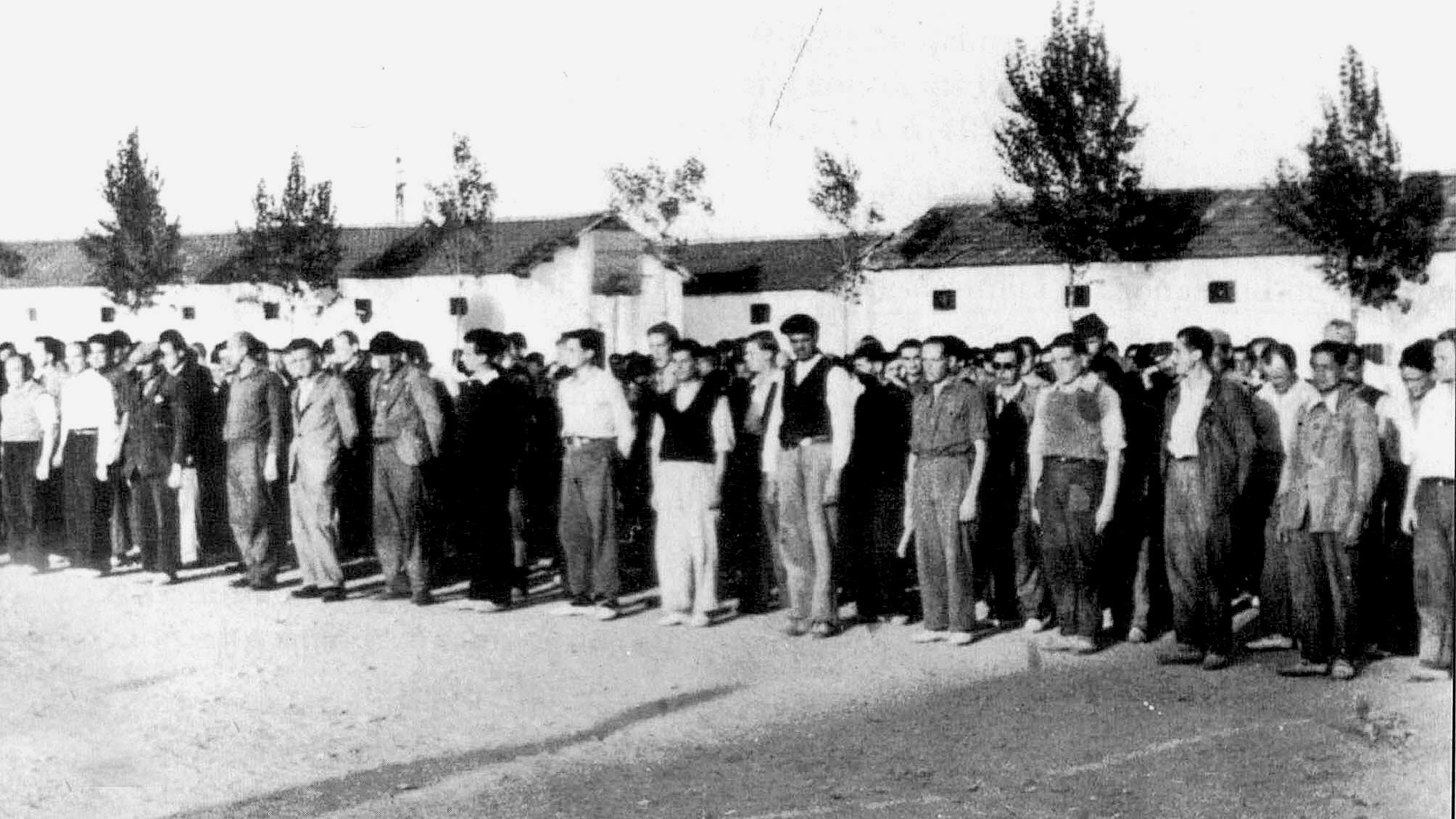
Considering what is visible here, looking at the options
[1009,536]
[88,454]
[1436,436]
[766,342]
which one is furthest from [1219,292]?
[1436,436]

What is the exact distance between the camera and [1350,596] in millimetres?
6902

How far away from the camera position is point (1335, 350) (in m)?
6.93

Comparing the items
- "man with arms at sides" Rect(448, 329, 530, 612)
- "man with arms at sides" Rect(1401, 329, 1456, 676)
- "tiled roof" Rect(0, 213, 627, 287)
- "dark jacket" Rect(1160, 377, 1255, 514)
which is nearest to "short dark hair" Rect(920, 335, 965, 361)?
"dark jacket" Rect(1160, 377, 1255, 514)

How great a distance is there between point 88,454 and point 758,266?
4198 centimetres

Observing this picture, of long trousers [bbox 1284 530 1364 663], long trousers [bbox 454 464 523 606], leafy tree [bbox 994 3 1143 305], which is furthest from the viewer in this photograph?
leafy tree [bbox 994 3 1143 305]

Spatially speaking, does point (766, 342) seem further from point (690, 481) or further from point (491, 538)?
point (491, 538)

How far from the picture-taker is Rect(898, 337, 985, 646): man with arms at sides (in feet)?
26.2

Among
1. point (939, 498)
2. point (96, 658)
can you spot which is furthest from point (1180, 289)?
point (96, 658)

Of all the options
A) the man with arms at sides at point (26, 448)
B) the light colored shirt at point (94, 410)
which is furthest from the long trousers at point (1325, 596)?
the man with arms at sides at point (26, 448)

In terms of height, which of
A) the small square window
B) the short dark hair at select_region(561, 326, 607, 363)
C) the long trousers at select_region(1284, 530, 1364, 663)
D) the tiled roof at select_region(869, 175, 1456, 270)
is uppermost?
the tiled roof at select_region(869, 175, 1456, 270)

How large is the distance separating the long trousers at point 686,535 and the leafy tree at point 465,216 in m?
14.4

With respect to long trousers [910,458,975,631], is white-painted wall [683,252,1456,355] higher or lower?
higher

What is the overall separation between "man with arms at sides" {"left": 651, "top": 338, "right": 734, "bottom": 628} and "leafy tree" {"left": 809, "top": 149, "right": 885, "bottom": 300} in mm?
17102

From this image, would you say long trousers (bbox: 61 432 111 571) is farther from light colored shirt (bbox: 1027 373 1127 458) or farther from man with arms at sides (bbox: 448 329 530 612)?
light colored shirt (bbox: 1027 373 1127 458)
